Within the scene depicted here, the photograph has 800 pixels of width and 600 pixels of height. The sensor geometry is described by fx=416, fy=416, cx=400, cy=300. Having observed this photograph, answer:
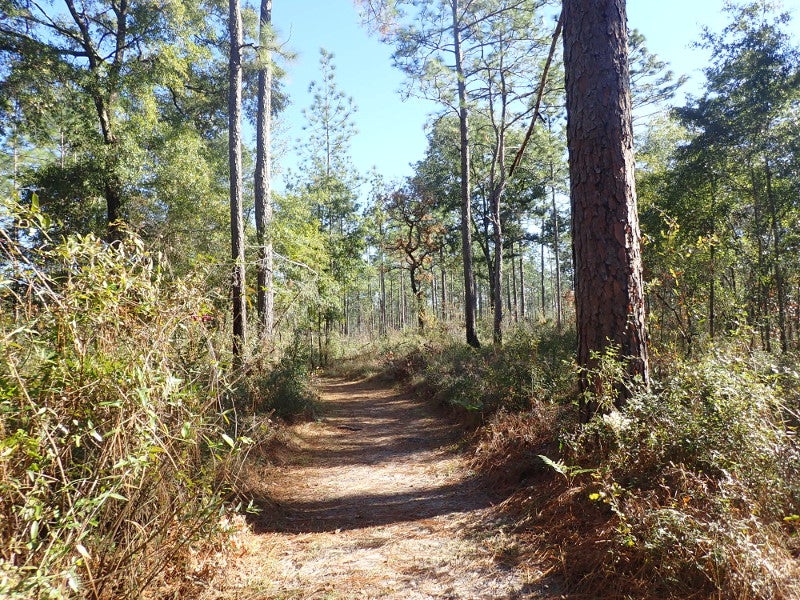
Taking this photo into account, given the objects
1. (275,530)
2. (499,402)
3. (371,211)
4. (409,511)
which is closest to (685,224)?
(499,402)

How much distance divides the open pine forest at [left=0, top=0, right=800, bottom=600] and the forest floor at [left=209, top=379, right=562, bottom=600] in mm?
31

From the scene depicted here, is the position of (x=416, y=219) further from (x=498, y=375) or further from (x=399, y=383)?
(x=498, y=375)

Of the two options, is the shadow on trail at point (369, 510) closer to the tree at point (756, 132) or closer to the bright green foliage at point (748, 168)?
the bright green foliage at point (748, 168)

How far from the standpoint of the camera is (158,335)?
8.02 feet

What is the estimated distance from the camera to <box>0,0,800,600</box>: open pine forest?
2062mm

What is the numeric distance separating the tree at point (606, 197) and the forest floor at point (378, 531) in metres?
1.59

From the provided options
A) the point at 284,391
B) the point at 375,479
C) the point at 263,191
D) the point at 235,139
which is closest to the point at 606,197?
the point at 375,479

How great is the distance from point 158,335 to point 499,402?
5.17 meters

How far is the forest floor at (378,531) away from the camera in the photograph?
2857 mm

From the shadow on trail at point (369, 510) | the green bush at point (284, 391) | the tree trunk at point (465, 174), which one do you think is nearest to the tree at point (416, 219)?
the tree trunk at point (465, 174)

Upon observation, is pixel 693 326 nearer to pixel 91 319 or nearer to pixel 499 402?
pixel 499 402

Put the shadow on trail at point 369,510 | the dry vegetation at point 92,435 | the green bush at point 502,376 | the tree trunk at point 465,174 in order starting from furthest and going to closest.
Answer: the tree trunk at point 465,174 → the green bush at point 502,376 → the shadow on trail at point 369,510 → the dry vegetation at point 92,435

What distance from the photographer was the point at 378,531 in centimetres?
388

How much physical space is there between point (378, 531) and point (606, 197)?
3.70 m
